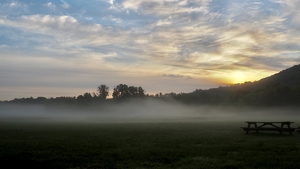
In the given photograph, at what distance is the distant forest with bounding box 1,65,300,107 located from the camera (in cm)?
9356

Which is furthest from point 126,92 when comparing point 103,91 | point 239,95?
point 239,95

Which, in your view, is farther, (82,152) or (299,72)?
(299,72)

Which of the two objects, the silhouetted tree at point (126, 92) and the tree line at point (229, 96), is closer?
the tree line at point (229, 96)

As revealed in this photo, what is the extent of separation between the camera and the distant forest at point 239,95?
9356 centimetres

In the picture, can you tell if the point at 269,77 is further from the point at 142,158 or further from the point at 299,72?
the point at 142,158

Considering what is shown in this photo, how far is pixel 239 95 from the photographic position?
12575 centimetres

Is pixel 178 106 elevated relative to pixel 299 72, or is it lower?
lower

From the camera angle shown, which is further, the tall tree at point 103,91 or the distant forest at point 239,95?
the tall tree at point 103,91

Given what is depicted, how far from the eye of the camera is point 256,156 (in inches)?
462

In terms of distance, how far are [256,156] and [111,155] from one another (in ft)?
20.4

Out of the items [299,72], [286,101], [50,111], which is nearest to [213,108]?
[286,101]

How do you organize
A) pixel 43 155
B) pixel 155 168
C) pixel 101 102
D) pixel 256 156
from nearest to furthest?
pixel 155 168
pixel 256 156
pixel 43 155
pixel 101 102

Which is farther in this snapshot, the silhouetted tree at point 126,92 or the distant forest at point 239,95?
the silhouetted tree at point 126,92

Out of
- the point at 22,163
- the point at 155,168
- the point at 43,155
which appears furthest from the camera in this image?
the point at 43,155
